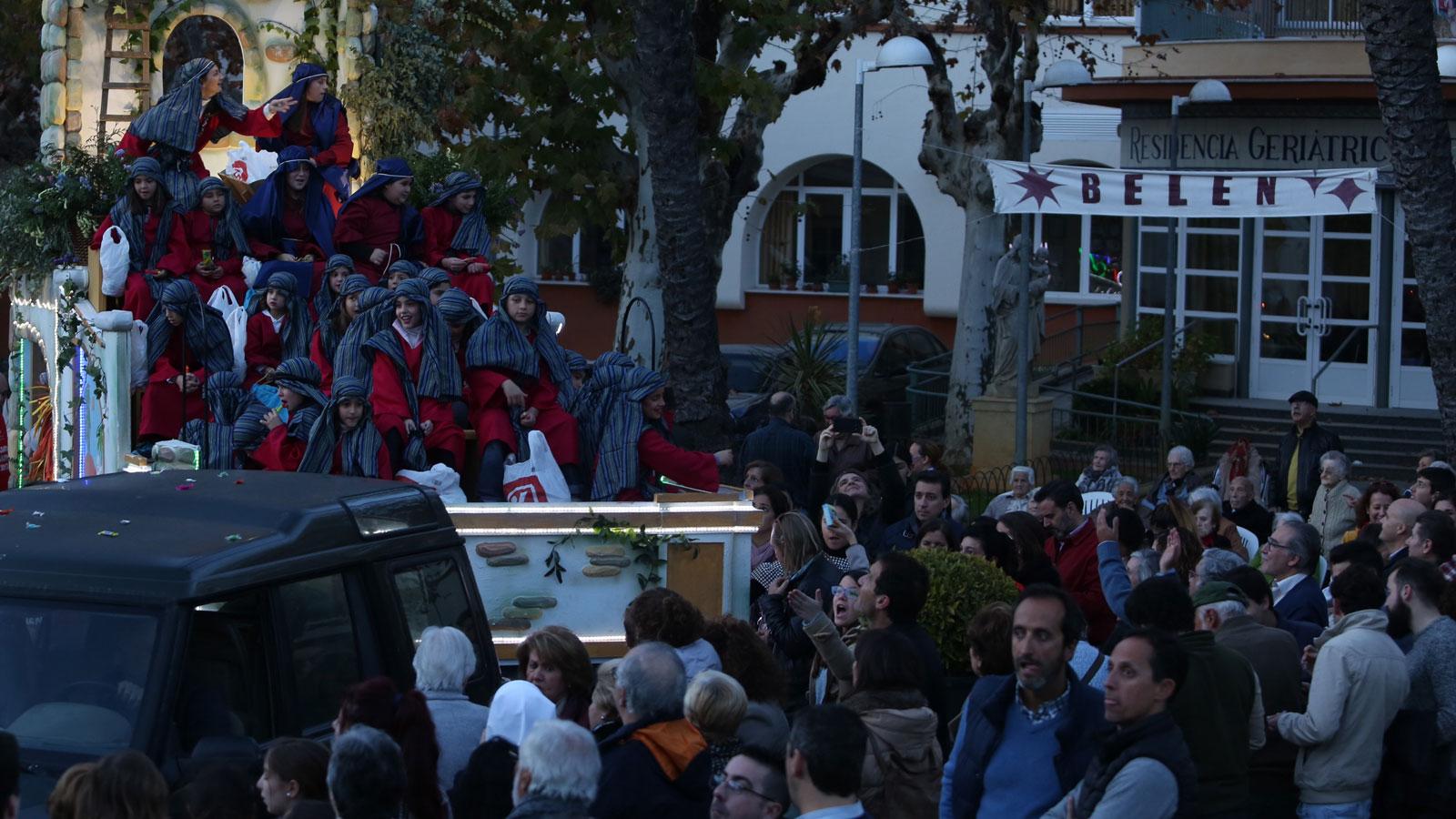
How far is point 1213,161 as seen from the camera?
72.0 ft

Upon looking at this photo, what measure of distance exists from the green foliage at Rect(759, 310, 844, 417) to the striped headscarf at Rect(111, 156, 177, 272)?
26.5ft

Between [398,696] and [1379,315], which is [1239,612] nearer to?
[398,696]

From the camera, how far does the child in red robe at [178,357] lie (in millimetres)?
10727

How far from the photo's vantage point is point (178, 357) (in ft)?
36.4

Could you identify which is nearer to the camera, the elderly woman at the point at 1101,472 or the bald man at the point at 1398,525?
the bald man at the point at 1398,525

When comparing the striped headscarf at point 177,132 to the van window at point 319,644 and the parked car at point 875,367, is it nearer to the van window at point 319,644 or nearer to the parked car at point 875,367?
the van window at point 319,644

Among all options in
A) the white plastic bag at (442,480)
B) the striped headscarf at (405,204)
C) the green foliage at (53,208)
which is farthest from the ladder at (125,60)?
the white plastic bag at (442,480)

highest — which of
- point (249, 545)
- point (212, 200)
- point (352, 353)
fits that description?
point (212, 200)

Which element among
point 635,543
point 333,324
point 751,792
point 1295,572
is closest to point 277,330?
point 333,324

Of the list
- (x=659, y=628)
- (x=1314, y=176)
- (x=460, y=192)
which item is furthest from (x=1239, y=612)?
(x=1314, y=176)

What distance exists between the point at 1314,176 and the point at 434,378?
7.93 meters

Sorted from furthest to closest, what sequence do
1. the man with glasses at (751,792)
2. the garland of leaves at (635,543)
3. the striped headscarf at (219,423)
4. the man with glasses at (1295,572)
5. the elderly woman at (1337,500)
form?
the elderly woman at (1337,500) < the striped headscarf at (219,423) < the garland of leaves at (635,543) < the man with glasses at (1295,572) < the man with glasses at (751,792)

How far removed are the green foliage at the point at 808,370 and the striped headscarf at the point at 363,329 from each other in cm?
903

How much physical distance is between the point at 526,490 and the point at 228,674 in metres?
3.87
